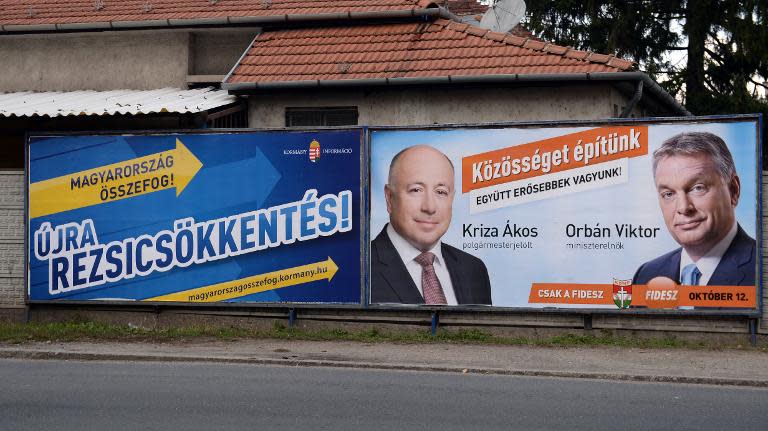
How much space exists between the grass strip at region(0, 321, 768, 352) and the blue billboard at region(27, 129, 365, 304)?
1.39 ft

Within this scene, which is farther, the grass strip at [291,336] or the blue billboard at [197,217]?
the blue billboard at [197,217]

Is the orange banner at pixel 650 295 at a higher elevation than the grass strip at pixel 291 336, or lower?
higher

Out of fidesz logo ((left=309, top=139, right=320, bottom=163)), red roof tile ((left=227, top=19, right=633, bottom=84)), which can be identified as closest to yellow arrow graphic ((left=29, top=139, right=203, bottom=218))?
fidesz logo ((left=309, top=139, right=320, bottom=163))

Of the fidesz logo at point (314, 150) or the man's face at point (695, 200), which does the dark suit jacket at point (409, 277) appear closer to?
the fidesz logo at point (314, 150)

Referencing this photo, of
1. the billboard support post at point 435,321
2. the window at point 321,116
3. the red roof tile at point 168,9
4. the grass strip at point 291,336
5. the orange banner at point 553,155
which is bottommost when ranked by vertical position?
the grass strip at point 291,336

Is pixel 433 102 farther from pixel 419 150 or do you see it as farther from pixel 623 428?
pixel 623 428

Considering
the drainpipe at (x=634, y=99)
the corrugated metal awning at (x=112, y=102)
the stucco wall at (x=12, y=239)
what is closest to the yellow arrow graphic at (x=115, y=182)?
the stucco wall at (x=12, y=239)

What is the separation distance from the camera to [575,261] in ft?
44.3

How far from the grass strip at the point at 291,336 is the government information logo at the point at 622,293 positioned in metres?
0.43

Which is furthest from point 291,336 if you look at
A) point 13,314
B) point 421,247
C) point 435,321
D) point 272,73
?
point 272,73

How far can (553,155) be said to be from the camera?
13.5 m

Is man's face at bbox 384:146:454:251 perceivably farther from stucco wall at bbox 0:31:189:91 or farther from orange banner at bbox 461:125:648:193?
stucco wall at bbox 0:31:189:91

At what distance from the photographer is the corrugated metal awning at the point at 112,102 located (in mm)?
15609

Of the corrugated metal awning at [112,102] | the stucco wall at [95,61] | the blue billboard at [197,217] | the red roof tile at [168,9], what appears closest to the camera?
the blue billboard at [197,217]
